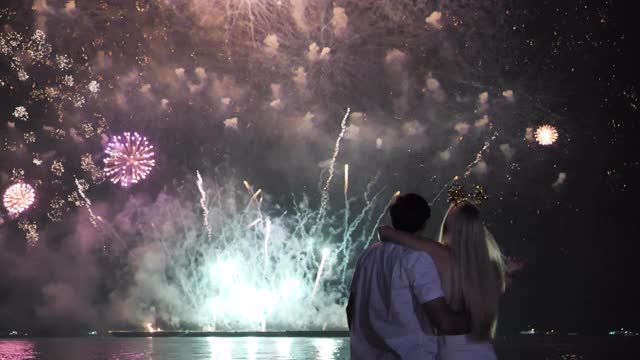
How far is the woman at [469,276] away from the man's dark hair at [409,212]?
2.4 inches

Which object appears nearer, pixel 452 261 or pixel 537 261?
pixel 452 261

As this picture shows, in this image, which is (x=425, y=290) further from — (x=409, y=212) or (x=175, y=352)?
(x=175, y=352)

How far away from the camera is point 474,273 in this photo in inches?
148

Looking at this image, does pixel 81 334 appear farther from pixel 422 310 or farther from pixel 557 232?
pixel 422 310

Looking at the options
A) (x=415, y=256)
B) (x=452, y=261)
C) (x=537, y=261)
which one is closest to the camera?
(x=415, y=256)

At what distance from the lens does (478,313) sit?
3.73 metres

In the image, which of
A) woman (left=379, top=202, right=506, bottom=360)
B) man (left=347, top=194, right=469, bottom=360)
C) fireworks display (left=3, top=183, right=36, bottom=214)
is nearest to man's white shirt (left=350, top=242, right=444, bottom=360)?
man (left=347, top=194, right=469, bottom=360)

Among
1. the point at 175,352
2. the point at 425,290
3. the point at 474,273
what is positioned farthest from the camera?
the point at 175,352

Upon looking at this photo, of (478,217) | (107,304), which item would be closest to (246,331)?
(107,304)

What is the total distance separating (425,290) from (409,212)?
0.41 metres

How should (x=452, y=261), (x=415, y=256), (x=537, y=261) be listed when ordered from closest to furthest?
(x=415, y=256) < (x=452, y=261) < (x=537, y=261)

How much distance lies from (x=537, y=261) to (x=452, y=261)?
4825 cm

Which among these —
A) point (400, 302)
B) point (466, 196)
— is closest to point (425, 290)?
point (400, 302)

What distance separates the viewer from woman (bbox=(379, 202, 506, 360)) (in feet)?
12.2
